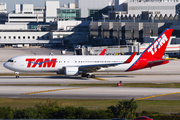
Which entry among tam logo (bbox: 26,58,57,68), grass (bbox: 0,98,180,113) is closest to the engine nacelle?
tam logo (bbox: 26,58,57,68)

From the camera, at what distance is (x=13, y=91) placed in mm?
46438

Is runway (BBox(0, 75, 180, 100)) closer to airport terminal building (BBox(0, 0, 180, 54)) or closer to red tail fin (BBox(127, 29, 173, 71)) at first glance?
red tail fin (BBox(127, 29, 173, 71))

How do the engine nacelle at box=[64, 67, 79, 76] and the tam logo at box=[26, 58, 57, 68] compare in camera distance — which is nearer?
the engine nacelle at box=[64, 67, 79, 76]

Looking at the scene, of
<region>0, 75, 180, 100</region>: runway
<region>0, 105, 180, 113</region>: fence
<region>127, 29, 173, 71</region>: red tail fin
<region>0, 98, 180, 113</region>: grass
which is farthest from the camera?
<region>127, 29, 173, 71</region>: red tail fin

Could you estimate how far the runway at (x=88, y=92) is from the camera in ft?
141

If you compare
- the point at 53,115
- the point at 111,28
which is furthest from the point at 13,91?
the point at 111,28

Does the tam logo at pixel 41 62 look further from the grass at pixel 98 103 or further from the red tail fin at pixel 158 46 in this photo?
the grass at pixel 98 103

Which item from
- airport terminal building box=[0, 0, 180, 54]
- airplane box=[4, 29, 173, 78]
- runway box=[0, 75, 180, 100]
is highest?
airport terminal building box=[0, 0, 180, 54]

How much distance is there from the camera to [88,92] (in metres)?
45.8

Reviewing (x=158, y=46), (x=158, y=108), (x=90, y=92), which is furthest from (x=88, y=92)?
(x=158, y=46)

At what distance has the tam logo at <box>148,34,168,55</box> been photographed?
61963mm

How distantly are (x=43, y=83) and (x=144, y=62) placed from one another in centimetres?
2022

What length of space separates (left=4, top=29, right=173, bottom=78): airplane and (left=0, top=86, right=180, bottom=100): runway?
32.3ft

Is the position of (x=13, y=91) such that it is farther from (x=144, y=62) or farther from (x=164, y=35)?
(x=164, y=35)
